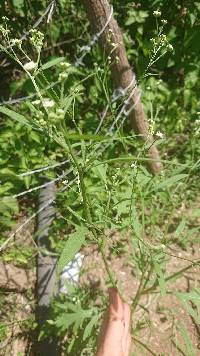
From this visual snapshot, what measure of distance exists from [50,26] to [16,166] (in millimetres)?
1193

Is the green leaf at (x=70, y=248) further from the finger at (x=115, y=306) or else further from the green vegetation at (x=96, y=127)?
the green vegetation at (x=96, y=127)

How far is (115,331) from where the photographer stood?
155 centimetres

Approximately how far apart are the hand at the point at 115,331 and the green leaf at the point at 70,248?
1.20ft

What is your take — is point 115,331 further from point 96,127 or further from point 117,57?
point 96,127

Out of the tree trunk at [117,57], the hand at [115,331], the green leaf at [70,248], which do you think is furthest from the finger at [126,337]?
the tree trunk at [117,57]

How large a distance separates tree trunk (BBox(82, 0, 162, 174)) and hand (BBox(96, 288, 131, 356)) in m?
0.90

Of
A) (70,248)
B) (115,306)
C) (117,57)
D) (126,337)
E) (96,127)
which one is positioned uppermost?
(96,127)

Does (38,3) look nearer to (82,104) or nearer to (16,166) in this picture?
(82,104)

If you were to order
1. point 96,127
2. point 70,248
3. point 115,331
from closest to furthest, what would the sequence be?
1. point 70,248
2. point 115,331
3. point 96,127

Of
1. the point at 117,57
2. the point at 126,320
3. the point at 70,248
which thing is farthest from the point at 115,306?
the point at 117,57

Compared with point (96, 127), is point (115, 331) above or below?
below

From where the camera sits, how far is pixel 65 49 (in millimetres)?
3713

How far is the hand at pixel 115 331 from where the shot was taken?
4.91 feet

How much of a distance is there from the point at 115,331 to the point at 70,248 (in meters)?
0.42
